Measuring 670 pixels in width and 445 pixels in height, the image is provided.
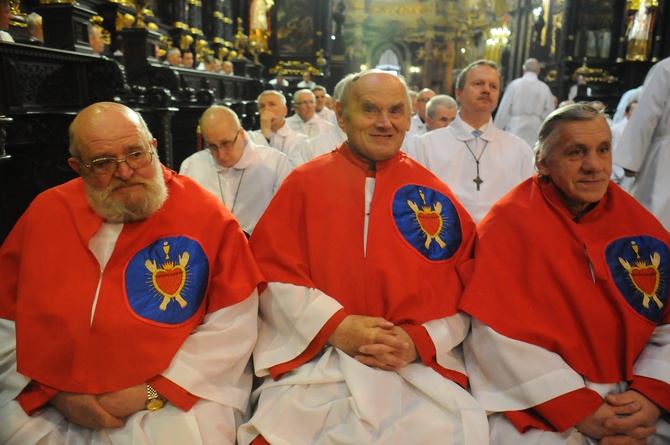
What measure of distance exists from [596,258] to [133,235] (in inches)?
78.4

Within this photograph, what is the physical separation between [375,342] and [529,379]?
2.08 feet

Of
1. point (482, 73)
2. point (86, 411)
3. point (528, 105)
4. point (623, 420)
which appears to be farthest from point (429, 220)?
point (528, 105)

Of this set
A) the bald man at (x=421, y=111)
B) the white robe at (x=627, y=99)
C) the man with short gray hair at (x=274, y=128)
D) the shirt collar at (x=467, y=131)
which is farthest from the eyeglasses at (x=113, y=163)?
the white robe at (x=627, y=99)

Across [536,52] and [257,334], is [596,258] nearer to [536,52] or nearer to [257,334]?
[257,334]

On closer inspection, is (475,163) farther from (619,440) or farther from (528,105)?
(528,105)

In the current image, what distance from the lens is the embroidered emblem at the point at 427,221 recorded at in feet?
8.05

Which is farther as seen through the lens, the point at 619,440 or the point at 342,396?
the point at 342,396

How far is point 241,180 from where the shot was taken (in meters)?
4.64

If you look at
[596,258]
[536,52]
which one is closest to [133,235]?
[596,258]

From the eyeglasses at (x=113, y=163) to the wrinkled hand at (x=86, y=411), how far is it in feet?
2.90

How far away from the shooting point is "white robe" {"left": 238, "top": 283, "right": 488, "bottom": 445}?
6.61ft

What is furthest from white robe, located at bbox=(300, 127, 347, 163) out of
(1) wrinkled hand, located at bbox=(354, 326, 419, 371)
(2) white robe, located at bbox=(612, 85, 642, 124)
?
(2) white robe, located at bbox=(612, 85, 642, 124)

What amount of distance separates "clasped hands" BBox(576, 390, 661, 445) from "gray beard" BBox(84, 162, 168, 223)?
6.38 feet

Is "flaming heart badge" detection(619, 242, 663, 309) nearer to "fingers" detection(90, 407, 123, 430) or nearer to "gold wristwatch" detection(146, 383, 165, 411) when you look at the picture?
"gold wristwatch" detection(146, 383, 165, 411)
